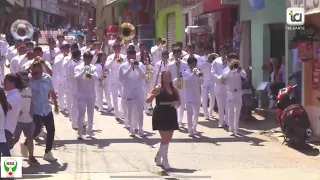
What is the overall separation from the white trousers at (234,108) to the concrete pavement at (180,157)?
0.97ft

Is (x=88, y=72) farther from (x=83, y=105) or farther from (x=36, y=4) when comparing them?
(x=36, y=4)

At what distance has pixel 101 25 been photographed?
4797 cm

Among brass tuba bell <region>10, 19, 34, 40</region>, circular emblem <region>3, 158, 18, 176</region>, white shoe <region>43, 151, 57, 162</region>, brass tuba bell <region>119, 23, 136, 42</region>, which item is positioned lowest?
white shoe <region>43, 151, 57, 162</region>

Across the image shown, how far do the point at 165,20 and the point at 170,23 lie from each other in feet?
3.03

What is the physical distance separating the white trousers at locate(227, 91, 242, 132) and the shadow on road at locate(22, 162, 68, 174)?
4374 mm

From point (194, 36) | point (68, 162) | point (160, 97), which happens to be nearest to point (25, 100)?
point (68, 162)

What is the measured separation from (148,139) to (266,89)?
472 centimetres

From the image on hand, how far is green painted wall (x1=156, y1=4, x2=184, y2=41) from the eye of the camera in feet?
89.2

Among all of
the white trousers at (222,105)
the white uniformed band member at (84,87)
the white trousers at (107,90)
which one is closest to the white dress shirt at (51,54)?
the white trousers at (107,90)

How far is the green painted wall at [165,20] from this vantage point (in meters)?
27.2

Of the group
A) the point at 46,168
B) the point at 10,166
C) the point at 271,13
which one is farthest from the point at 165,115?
the point at 271,13

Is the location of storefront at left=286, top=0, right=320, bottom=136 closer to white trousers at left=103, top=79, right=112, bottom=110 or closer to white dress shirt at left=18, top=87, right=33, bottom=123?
white dress shirt at left=18, top=87, right=33, bottom=123

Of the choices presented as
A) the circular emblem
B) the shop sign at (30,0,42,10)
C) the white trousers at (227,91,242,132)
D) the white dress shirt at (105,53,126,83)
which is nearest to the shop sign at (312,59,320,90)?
the white trousers at (227,91,242,132)

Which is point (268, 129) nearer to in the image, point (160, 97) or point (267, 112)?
point (267, 112)
